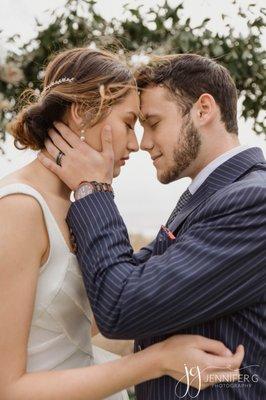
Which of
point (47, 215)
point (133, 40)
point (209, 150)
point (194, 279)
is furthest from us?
point (133, 40)

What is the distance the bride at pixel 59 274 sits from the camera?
226 cm

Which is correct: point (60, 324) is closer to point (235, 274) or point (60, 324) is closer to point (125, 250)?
point (125, 250)

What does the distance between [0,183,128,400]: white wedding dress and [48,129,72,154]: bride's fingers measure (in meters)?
0.26

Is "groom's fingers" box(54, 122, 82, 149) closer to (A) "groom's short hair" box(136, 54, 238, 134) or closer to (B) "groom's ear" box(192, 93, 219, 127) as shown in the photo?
(A) "groom's short hair" box(136, 54, 238, 134)

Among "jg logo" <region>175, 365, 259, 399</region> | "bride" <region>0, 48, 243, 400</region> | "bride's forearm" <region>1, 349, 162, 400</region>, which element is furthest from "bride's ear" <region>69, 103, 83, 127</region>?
"jg logo" <region>175, 365, 259, 399</region>

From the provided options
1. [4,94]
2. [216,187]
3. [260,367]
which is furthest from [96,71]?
[4,94]

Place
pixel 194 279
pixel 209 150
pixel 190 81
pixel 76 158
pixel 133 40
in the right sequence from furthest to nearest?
1. pixel 133 40
2. pixel 190 81
3. pixel 209 150
4. pixel 76 158
5. pixel 194 279

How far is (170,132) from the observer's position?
301 centimetres

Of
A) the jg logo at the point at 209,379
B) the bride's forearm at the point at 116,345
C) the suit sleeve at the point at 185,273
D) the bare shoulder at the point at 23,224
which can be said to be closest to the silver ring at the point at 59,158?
the bare shoulder at the point at 23,224

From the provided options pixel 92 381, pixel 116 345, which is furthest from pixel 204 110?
pixel 116 345

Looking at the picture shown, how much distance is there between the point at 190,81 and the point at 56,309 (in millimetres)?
1289

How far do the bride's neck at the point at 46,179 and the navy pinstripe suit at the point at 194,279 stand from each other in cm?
18

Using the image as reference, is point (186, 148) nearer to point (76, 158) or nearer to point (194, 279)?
point (76, 158)

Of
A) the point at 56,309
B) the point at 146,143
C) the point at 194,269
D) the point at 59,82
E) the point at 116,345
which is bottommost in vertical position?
the point at 116,345
